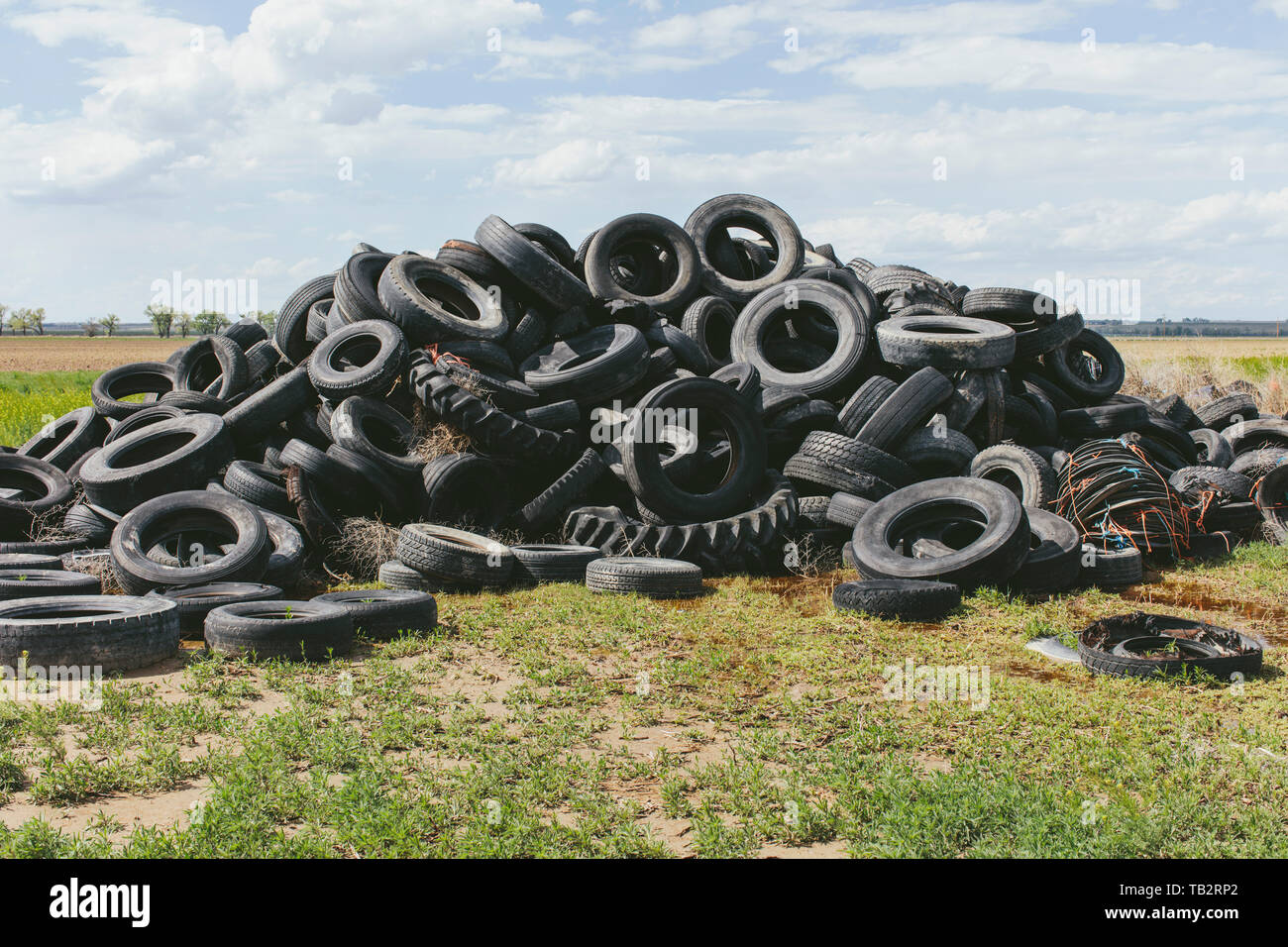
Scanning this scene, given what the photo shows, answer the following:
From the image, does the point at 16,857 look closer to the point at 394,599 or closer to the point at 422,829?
the point at 422,829

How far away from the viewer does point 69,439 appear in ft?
47.2

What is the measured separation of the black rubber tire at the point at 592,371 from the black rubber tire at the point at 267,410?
2.91m

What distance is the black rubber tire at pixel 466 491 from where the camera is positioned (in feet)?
39.1

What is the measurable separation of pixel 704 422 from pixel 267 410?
5579 mm

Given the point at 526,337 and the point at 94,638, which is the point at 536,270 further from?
the point at 94,638

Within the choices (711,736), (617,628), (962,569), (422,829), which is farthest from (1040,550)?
(422,829)

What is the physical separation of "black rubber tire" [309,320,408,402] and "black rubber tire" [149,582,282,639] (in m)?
3.43

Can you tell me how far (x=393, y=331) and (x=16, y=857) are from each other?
919 cm

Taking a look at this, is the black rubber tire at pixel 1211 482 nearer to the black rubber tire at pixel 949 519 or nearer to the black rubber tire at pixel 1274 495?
the black rubber tire at pixel 1274 495

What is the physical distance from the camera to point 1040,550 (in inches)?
412

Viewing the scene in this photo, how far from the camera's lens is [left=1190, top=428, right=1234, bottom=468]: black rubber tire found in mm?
15422

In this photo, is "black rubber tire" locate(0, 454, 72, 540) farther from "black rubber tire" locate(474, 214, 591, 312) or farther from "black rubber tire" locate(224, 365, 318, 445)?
"black rubber tire" locate(474, 214, 591, 312)

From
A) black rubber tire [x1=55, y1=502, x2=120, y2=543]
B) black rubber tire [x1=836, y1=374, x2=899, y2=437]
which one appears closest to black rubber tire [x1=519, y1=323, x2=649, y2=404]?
black rubber tire [x1=836, y1=374, x2=899, y2=437]

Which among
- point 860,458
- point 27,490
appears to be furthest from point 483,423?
point 27,490
